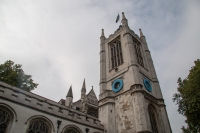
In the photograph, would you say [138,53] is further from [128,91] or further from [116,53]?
[128,91]

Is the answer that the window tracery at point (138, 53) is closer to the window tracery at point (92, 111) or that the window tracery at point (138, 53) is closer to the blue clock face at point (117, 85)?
the blue clock face at point (117, 85)

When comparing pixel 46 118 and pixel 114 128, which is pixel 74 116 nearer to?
pixel 46 118

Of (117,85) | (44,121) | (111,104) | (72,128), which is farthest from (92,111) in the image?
(44,121)

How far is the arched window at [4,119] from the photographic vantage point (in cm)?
1069

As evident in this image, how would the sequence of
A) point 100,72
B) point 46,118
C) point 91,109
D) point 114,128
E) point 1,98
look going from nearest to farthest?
point 1,98 → point 46,118 → point 114,128 → point 100,72 → point 91,109

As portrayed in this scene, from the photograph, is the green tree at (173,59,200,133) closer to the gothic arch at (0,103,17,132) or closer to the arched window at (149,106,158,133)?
the arched window at (149,106,158,133)

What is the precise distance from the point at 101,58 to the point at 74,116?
14658 mm

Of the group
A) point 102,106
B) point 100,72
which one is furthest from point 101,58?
point 102,106

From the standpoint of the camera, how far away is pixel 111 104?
A: 20.6m

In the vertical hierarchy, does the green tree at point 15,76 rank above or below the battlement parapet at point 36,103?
above

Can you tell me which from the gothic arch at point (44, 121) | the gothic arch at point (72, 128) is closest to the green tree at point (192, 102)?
the gothic arch at point (72, 128)

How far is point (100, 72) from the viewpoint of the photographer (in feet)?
86.6

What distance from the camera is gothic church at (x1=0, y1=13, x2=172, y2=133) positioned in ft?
39.1

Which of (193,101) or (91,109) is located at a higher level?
(91,109)
